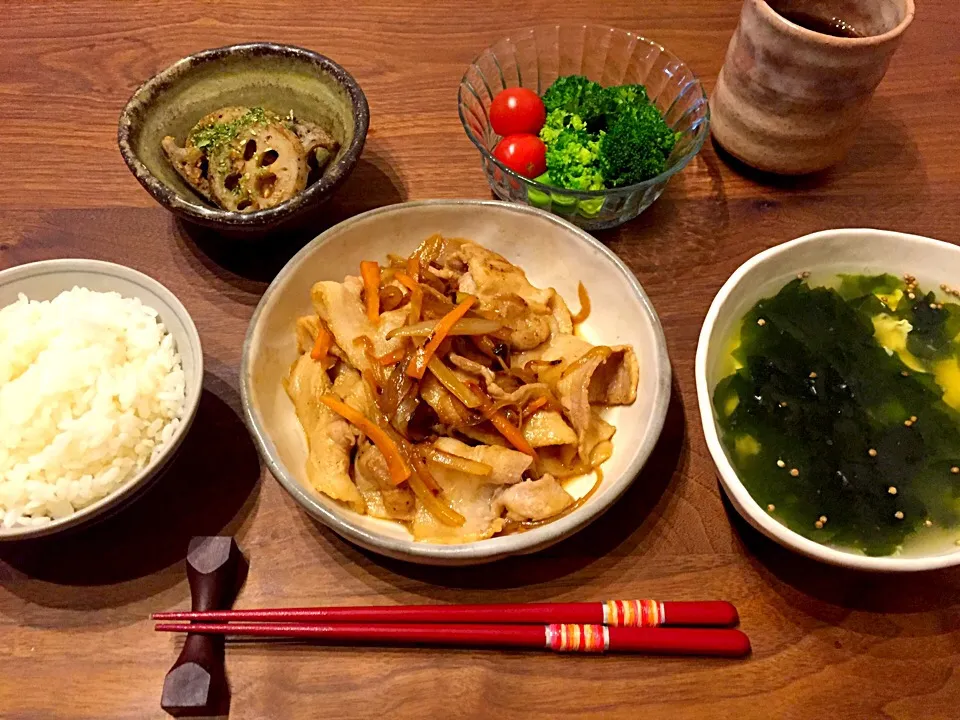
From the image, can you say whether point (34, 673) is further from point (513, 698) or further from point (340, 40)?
point (340, 40)

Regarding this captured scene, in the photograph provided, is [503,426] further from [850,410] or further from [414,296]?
[850,410]

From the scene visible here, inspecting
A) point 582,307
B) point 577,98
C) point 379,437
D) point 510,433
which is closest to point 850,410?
point 582,307

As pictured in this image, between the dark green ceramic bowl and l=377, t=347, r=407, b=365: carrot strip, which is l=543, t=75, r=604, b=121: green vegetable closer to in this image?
the dark green ceramic bowl

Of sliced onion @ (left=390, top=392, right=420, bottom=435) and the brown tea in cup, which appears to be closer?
sliced onion @ (left=390, top=392, right=420, bottom=435)

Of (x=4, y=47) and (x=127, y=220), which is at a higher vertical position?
(x=4, y=47)

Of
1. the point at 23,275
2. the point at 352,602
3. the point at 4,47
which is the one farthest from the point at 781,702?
the point at 4,47

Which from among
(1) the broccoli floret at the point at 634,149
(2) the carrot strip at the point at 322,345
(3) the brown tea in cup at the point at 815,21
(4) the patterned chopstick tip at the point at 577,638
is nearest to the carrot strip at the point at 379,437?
(2) the carrot strip at the point at 322,345

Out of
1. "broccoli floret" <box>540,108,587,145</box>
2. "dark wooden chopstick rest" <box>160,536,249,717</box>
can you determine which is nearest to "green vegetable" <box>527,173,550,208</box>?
"broccoli floret" <box>540,108,587,145</box>
